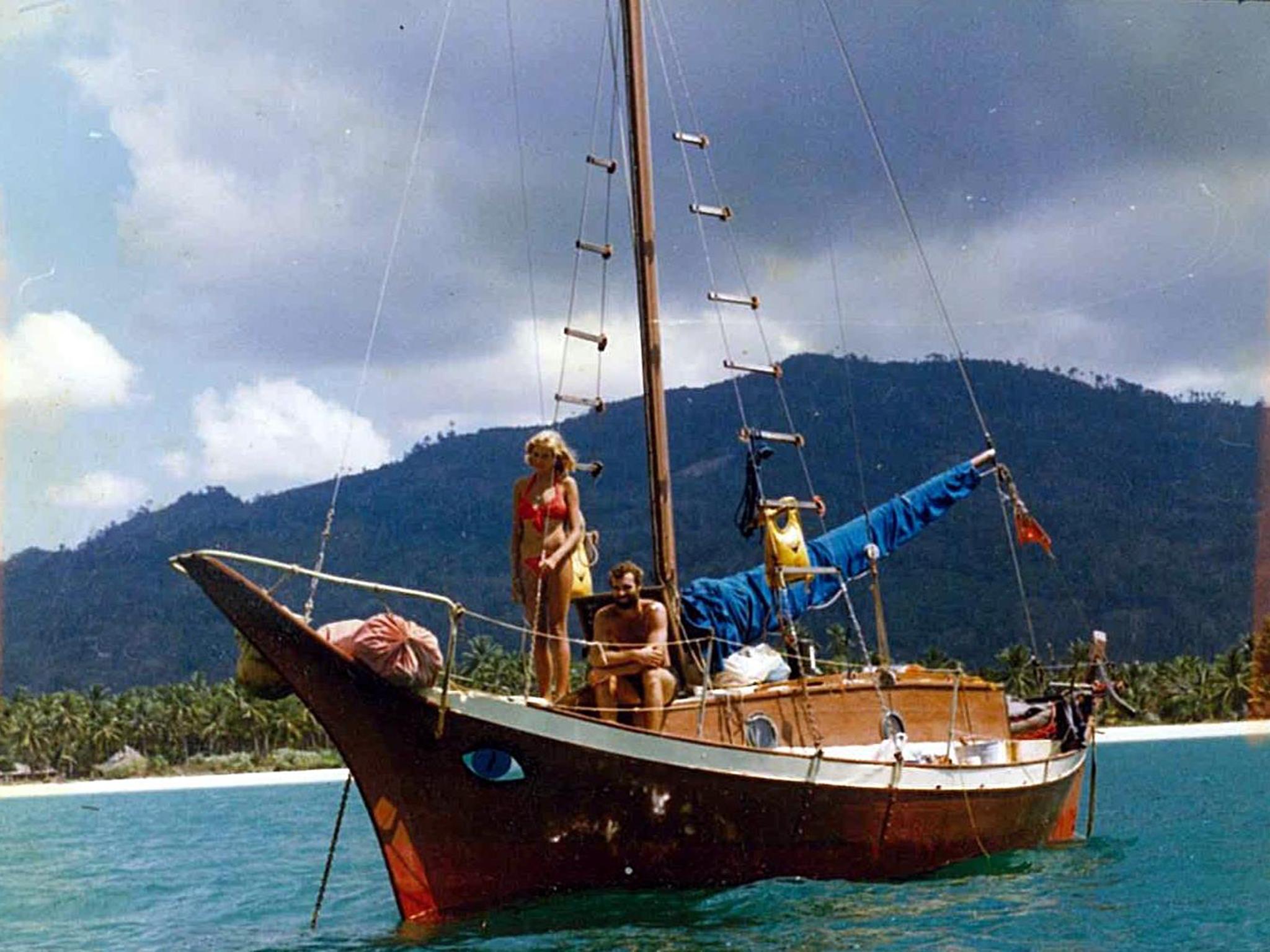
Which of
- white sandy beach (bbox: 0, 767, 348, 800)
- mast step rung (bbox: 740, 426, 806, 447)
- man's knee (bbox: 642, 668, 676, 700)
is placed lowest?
white sandy beach (bbox: 0, 767, 348, 800)

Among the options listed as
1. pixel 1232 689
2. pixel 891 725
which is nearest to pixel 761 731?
pixel 891 725

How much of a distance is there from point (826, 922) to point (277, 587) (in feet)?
16.2

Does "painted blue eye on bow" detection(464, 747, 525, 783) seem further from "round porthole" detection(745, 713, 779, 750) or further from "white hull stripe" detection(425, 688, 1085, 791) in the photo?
"round porthole" detection(745, 713, 779, 750)

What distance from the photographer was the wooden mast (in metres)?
14.8

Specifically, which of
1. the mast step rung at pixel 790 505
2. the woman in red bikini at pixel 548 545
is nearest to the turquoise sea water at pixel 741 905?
the woman in red bikini at pixel 548 545

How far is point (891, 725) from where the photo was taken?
14.3m

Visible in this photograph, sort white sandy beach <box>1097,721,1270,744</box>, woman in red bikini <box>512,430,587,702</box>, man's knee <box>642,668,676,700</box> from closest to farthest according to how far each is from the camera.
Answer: man's knee <box>642,668,676,700</box> → woman in red bikini <box>512,430,587,702</box> → white sandy beach <box>1097,721,1270,744</box>

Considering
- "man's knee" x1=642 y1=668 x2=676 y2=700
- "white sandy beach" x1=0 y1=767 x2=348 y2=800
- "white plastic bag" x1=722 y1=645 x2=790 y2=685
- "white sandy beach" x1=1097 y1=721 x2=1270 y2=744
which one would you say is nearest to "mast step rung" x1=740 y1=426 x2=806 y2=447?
"white plastic bag" x1=722 y1=645 x2=790 y2=685

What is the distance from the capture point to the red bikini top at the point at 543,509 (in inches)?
506

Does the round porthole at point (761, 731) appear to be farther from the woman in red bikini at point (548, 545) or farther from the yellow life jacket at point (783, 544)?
the yellow life jacket at point (783, 544)

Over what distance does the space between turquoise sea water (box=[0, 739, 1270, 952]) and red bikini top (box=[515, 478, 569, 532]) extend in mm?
3155

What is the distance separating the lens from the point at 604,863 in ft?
39.1

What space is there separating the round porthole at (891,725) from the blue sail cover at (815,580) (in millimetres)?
1650

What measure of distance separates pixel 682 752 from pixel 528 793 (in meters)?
1.26
